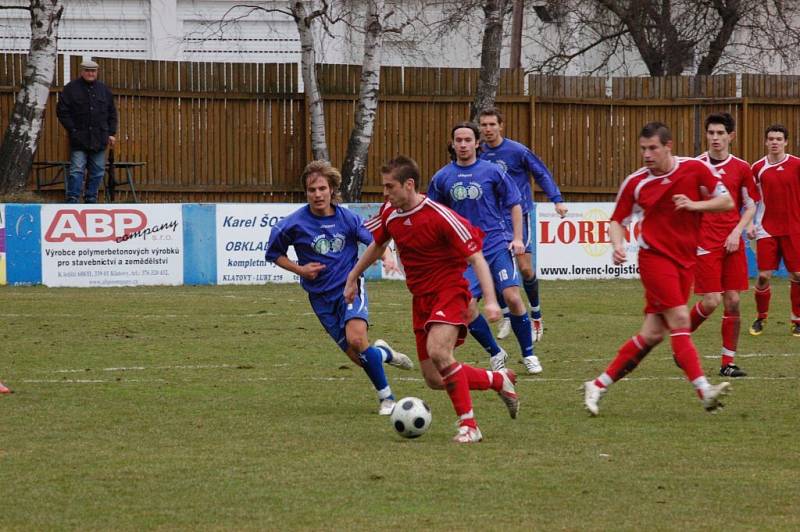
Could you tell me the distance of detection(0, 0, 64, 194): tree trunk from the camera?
23.1 metres

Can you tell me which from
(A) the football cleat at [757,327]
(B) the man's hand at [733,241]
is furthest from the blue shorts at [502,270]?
(A) the football cleat at [757,327]

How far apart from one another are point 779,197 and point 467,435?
7.25 m

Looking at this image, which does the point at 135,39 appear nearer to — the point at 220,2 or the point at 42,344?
the point at 220,2

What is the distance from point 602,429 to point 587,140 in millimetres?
21045

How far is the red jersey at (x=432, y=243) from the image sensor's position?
7855 millimetres

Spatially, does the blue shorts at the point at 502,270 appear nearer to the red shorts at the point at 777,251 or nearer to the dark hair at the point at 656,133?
the dark hair at the point at 656,133

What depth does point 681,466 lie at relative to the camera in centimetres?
702

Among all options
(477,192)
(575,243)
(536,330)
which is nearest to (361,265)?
(477,192)

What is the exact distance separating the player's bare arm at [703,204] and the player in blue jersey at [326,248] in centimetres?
208

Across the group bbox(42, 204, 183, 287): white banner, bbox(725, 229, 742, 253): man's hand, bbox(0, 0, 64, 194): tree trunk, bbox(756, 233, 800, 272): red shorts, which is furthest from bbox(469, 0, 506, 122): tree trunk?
bbox(725, 229, 742, 253): man's hand

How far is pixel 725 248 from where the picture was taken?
1110 cm

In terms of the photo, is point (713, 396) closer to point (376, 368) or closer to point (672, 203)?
point (672, 203)

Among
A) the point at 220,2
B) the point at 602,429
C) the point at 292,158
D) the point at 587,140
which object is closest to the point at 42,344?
the point at 602,429

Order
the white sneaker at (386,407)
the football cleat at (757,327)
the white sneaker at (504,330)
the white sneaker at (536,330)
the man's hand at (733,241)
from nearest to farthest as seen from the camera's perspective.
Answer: the white sneaker at (386,407), the man's hand at (733,241), the white sneaker at (536,330), the white sneaker at (504,330), the football cleat at (757,327)
